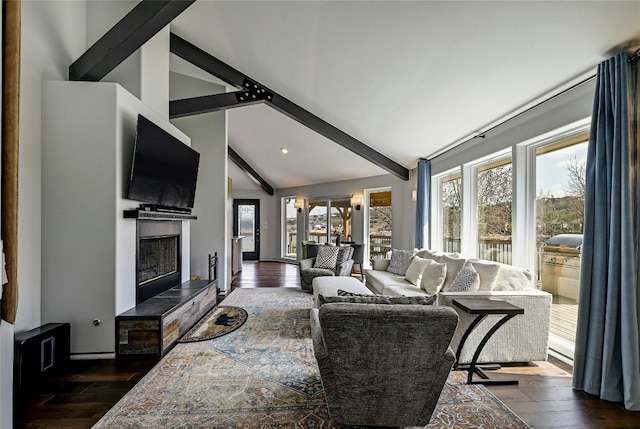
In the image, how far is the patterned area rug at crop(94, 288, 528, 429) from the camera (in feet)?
6.81

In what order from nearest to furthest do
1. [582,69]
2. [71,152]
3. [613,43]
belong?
[613,43]
[582,69]
[71,152]

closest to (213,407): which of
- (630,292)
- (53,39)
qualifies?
(630,292)

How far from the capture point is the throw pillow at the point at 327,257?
598 cm

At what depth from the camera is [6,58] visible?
51.9 inches

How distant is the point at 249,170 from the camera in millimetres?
9375

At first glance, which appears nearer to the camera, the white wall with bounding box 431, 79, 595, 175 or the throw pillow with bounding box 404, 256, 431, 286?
the white wall with bounding box 431, 79, 595, 175

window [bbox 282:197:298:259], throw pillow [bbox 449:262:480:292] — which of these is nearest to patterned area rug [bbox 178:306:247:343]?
throw pillow [bbox 449:262:480:292]

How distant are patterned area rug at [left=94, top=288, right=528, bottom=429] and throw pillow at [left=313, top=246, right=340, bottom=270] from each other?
2518mm

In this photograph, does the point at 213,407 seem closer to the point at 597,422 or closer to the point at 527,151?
the point at 597,422

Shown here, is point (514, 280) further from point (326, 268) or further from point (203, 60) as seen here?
point (203, 60)

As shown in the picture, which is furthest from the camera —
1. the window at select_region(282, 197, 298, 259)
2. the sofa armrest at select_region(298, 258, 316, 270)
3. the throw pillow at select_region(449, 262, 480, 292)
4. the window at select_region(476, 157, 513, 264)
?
the window at select_region(282, 197, 298, 259)

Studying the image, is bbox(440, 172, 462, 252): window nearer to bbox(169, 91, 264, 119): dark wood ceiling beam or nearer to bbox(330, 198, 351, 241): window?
bbox(330, 198, 351, 241): window

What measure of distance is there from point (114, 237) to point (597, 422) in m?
3.93

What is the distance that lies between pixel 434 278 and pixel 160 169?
131 inches
